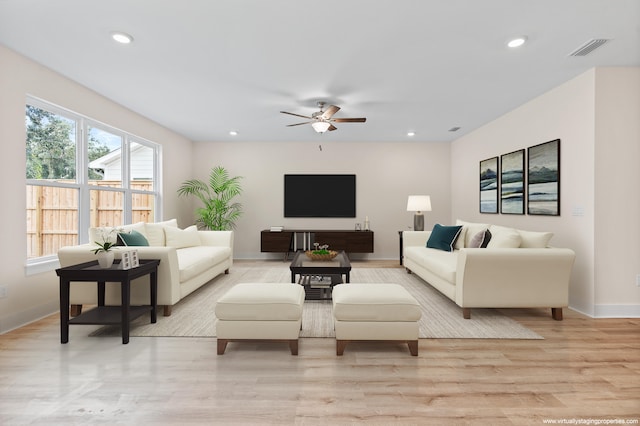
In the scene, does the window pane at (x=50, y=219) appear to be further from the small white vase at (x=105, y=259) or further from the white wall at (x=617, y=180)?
the white wall at (x=617, y=180)

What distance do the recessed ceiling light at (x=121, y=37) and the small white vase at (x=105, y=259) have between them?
5.90ft

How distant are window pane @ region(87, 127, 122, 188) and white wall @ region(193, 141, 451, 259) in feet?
7.73

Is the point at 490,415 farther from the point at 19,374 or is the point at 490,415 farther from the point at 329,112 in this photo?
the point at 329,112

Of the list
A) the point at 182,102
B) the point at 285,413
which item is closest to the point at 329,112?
the point at 182,102

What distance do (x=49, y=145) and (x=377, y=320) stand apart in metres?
3.88

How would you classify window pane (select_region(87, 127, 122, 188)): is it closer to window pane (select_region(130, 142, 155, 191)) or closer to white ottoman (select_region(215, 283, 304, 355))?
window pane (select_region(130, 142, 155, 191))

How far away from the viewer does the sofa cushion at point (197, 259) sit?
12.0ft

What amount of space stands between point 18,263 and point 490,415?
4037mm

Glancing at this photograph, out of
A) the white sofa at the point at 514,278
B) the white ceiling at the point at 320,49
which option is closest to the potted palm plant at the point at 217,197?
the white ceiling at the point at 320,49

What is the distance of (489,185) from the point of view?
5387 mm

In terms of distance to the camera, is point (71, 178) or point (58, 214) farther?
point (71, 178)

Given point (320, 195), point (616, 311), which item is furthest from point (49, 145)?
point (616, 311)

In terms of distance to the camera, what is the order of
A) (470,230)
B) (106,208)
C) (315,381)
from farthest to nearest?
(470,230), (106,208), (315,381)

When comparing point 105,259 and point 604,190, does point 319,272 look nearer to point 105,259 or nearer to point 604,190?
point 105,259
